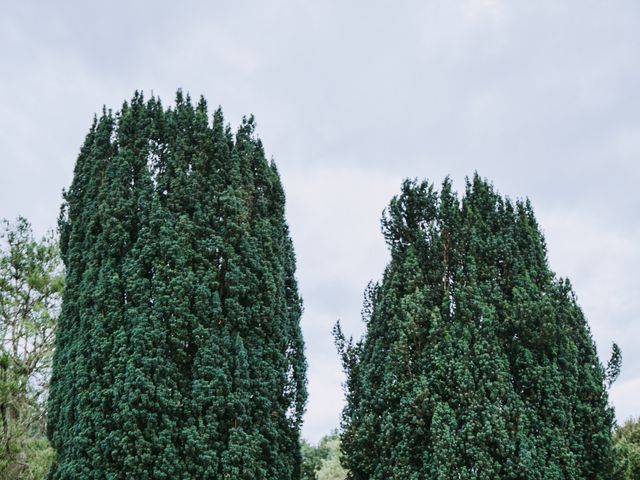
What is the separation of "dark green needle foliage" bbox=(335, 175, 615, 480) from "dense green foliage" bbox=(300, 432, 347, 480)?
1.23 meters

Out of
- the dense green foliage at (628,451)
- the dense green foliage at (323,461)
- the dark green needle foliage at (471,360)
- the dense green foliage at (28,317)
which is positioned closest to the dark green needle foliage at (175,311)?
the dense green foliage at (323,461)

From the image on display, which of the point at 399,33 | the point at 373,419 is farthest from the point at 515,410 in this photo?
the point at 399,33

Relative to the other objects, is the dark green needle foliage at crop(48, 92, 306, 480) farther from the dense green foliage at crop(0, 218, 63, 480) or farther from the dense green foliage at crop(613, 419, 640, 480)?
the dense green foliage at crop(613, 419, 640, 480)

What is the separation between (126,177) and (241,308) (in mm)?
2517

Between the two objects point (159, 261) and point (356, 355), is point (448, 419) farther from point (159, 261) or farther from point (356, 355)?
point (159, 261)

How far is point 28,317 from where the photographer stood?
10.7 metres

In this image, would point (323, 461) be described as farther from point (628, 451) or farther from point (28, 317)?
point (28, 317)

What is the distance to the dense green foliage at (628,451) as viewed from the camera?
6316 millimetres

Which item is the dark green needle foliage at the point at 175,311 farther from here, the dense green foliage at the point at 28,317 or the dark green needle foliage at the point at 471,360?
the dense green foliage at the point at 28,317

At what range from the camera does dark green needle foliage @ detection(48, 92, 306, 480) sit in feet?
19.9

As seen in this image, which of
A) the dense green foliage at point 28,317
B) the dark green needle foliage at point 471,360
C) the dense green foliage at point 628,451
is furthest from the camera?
the dense green foliage at point 28,317

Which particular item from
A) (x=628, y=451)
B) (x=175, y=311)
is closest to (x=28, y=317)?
(x=175, y=311)

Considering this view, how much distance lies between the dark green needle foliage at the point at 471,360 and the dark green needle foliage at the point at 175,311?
1.15 metres

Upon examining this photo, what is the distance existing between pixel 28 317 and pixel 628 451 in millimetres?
12196
